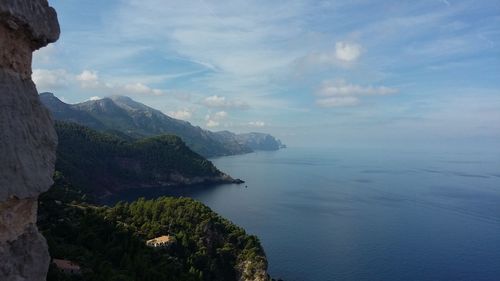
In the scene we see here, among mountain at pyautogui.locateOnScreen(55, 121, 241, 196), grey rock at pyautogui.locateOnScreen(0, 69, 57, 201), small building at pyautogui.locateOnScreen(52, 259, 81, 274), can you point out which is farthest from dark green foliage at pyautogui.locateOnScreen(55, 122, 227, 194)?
grey rock at pyautogui.locateOnScreen(0, 69, 57, 201)

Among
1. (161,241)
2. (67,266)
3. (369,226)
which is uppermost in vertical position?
(67,266)

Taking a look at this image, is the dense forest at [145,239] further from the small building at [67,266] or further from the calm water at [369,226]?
the calm water at [369,226]

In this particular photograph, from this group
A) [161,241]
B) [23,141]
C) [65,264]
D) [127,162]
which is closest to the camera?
[23,141]

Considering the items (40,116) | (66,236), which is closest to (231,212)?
(66,236)

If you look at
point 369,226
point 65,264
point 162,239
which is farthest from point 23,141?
point 369,226

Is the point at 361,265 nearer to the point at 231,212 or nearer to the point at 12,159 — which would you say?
the point at 231,212

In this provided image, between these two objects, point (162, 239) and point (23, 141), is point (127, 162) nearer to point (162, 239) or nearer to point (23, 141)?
point (162, 239)
